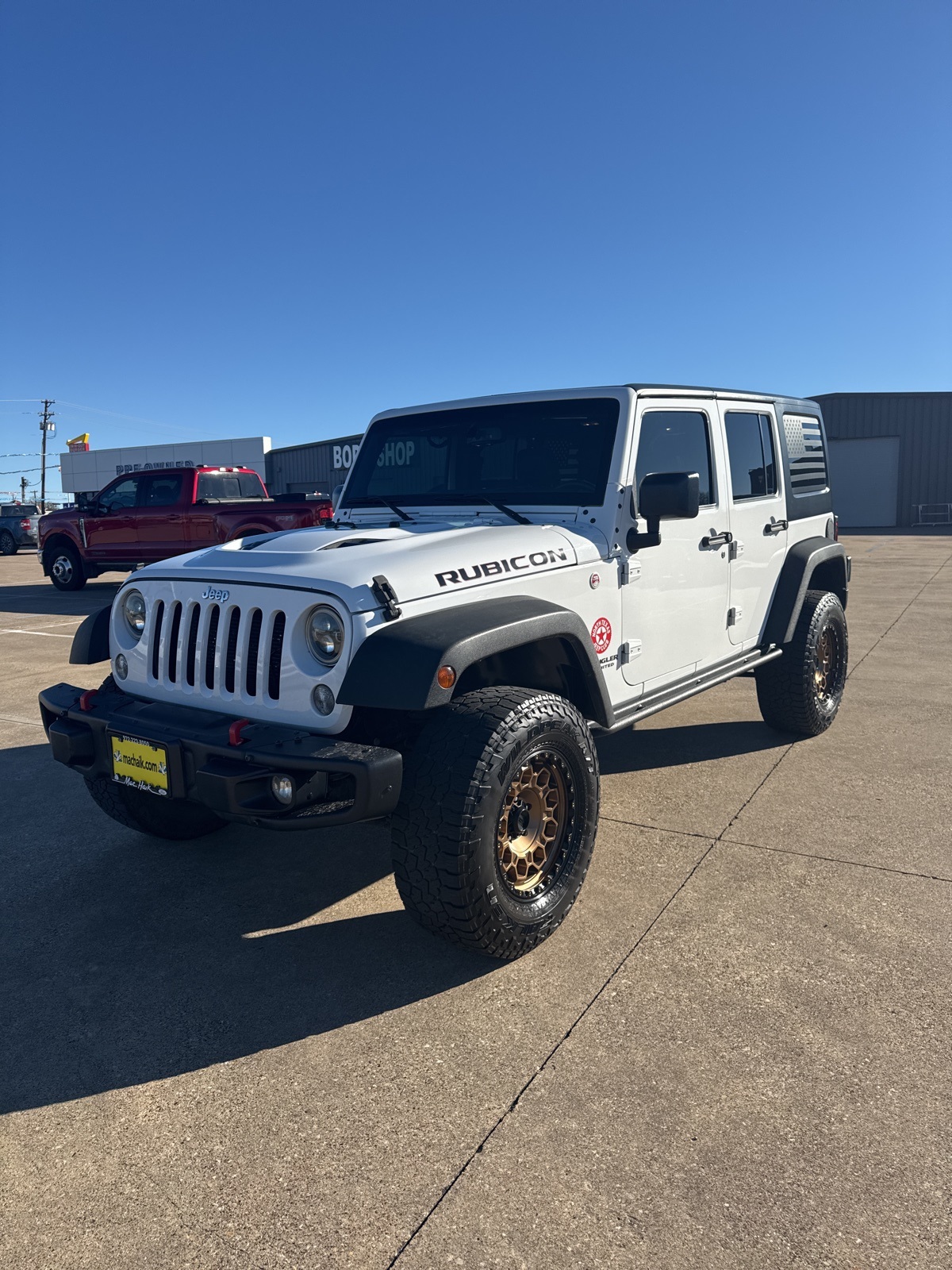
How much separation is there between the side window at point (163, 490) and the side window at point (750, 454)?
34.2ft

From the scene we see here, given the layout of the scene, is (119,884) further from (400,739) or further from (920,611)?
(920,611)

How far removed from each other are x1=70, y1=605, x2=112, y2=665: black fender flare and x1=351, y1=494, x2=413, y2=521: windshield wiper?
1.28 m

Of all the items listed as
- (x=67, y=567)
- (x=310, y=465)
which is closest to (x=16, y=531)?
(x=310, y=465)

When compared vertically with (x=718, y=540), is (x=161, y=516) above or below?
above

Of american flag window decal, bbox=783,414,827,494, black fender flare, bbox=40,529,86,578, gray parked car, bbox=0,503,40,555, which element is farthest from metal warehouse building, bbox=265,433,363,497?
american flag window decal, bbox=783,414,827,494

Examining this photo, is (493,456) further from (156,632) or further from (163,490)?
(163,490)

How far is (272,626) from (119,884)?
56.2 inches

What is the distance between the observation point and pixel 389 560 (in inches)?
121

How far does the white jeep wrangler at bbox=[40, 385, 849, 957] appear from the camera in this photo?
2.71 m

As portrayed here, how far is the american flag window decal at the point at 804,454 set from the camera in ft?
17.8

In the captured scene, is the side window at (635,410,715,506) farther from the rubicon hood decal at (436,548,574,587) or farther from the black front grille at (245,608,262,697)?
the black front grille at (245,608,262,697)

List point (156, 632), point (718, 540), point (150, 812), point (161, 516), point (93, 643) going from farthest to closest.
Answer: point (161, 516), point (718, 540), point (150, 812), point (93, 643), point (156, 632)

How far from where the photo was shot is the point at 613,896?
3.40 m

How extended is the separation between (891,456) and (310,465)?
20856 millimetres
